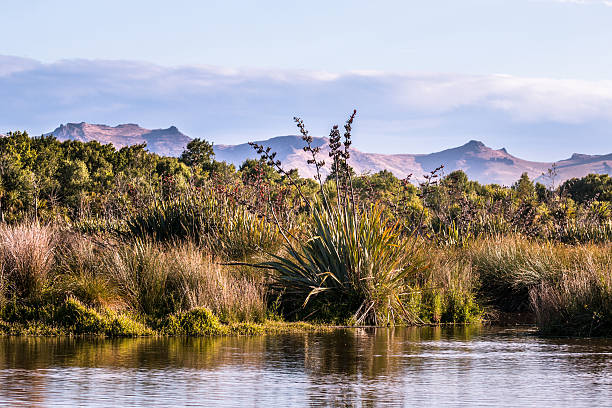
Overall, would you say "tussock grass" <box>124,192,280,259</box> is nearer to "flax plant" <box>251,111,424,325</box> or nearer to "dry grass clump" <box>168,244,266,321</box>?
"flax plant" <box>251,111,424,325</box>

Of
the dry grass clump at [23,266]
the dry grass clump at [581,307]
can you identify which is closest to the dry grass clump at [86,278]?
the dry grass clump at [23,266]

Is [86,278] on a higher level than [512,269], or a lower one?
lower

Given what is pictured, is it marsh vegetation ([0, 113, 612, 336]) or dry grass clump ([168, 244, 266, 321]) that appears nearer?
marsh vegetation ([0, 113, 612, 336])

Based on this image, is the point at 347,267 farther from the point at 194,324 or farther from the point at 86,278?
the point at 86,278

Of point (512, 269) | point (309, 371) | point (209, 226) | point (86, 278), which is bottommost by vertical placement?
point (309, 371)

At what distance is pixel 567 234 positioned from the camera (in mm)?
26359

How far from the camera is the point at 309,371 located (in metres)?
9.77

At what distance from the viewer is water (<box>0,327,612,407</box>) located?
798cm

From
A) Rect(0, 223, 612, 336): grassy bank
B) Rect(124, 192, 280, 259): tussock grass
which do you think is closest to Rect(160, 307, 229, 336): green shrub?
Rect(0, 223, 612, 336): grassy bank

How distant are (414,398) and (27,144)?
177 feet

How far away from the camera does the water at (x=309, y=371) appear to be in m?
7.98

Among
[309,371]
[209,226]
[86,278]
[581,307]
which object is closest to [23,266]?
[86,278]

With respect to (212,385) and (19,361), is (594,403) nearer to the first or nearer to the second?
(212,385)

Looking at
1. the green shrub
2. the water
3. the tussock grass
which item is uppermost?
the tussock grass
